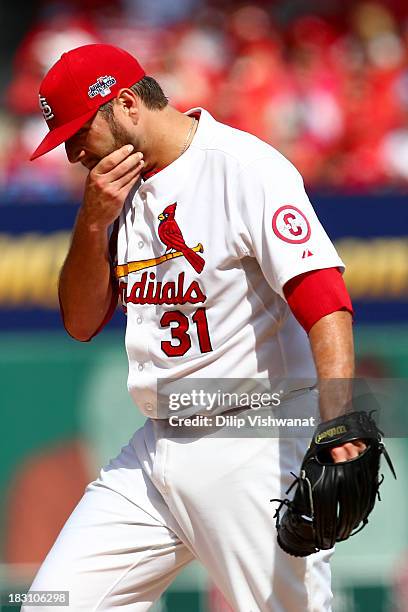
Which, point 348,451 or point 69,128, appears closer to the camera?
point 348,451

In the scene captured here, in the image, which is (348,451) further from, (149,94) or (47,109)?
(47,109)

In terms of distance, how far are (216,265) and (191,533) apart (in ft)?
2.45

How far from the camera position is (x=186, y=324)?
311 cm

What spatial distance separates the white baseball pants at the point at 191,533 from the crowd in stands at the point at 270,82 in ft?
11.5

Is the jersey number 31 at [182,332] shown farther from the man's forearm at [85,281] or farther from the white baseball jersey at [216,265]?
the man's forearm at [85,281]

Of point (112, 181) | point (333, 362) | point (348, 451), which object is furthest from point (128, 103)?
point (348, 451)

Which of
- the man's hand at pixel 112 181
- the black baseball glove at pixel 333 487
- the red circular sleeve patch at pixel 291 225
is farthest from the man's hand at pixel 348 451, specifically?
the man's hand at pixel 112 181

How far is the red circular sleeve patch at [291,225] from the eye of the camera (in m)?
2.88

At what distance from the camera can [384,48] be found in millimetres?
8609

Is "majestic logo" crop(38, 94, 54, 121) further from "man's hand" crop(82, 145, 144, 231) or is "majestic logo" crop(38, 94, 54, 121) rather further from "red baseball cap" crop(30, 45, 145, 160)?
"man's hand" crop(82, 145, 144, 231)

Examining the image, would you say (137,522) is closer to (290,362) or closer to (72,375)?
(290,362)

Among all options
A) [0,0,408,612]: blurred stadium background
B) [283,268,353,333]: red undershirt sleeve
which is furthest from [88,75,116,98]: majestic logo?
→ [0,0,408,612]: blurred stadium background

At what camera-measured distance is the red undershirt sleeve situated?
9.21 feet

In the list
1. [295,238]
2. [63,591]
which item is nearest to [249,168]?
[295,238]
